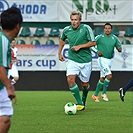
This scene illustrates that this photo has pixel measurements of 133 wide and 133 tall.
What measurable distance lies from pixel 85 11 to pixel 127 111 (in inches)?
460

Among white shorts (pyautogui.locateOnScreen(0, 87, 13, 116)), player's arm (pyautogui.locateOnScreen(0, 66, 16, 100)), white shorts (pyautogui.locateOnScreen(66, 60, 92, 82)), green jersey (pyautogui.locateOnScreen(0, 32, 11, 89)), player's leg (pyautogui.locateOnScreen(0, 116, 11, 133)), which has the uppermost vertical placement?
green jersey (pyautogui.locateOnScreen(0, 32, 11, 89))

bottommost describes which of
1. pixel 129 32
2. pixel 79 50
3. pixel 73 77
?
pixel 129 32

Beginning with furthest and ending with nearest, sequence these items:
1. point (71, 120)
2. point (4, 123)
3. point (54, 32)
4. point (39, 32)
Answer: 1. point (39, 32)
2. point (54, 32)
3. point (71, 120)
4. point (4, 123)

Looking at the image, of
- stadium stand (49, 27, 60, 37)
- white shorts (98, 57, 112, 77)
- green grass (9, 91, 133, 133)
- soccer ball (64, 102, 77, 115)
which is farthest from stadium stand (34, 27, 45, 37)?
soccer ball (64, 102, 77, 115)

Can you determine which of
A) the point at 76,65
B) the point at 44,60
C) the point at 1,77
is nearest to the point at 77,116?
the point at 76,65

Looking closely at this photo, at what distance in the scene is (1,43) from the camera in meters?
5.79

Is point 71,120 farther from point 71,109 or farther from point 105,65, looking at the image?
point 105,65

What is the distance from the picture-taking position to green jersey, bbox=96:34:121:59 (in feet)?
50.3

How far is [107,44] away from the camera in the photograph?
50.4 ft

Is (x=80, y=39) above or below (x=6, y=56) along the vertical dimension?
below

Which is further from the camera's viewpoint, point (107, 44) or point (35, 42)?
point (35, 42)

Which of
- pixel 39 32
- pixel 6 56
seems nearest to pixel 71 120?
pixel 6 56

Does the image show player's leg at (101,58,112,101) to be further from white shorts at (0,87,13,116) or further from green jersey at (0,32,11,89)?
green jersey at (0,32,11,89)

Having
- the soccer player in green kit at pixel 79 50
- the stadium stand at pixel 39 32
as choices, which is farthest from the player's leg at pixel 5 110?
the stadium stand at pixel 39 32
